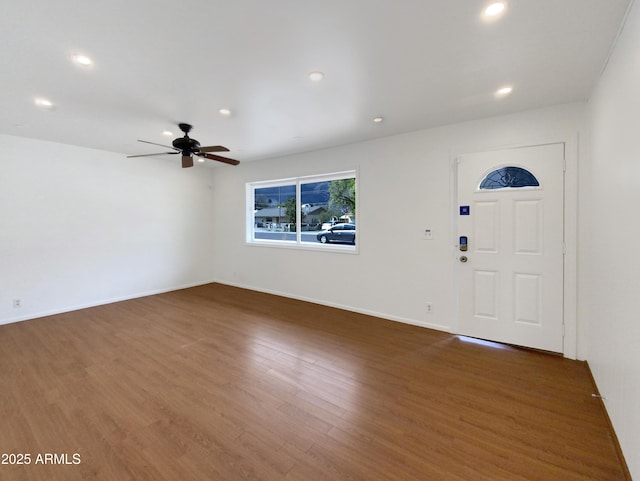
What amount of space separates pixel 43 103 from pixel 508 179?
5.06m

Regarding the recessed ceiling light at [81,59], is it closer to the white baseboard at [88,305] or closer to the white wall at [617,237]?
the white wall at [617,237]

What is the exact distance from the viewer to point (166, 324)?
12.4 feet

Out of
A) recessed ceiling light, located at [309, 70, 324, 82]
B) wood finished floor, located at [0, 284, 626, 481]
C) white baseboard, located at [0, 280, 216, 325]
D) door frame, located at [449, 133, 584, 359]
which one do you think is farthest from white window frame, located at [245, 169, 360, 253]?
door frame, located at [449, 133, 584, 359]

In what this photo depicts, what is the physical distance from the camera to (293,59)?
2.04m

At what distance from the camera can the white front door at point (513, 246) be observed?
2.84 m

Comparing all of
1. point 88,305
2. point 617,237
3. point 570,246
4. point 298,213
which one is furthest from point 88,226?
point 570,246

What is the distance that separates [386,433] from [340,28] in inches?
106

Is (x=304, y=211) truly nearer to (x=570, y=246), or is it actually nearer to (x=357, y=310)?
(x=357, y=310)

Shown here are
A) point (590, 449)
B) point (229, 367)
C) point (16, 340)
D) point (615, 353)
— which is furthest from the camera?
point (16, 340)

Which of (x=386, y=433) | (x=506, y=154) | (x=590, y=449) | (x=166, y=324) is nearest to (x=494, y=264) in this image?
(x=506, y=154)

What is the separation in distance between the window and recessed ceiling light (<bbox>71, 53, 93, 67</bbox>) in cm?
320

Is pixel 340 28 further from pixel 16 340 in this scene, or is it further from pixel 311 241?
pixel 16 340

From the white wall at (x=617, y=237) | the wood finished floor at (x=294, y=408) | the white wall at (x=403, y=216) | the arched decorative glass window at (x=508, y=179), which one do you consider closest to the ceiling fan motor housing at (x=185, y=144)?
the white wall at (x=403, y=216)

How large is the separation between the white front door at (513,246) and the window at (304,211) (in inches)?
68.9
